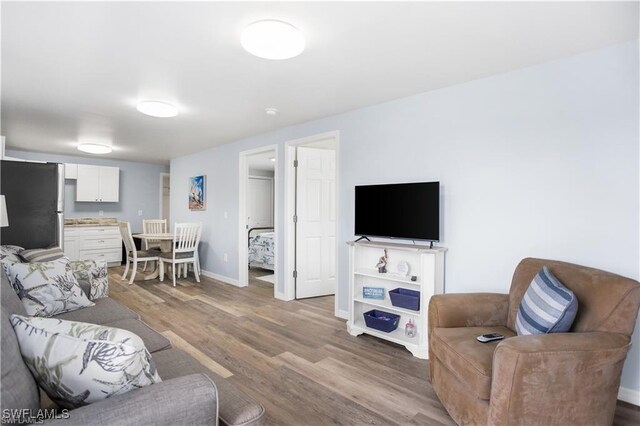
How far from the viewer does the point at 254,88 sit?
2912 mm

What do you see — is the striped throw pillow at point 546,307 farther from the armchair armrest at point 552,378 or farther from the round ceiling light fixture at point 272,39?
the round ceiling light fixture at point 272,39

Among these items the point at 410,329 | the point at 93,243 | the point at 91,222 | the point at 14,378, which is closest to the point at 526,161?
the point at 410,329

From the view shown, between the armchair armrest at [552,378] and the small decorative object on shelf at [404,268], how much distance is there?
4.74 feet

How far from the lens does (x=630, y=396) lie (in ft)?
6.70

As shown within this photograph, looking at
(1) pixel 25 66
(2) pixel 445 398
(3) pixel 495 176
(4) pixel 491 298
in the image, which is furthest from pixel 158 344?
(3) pixel 495 176

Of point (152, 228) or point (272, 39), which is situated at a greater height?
point (272, 39)

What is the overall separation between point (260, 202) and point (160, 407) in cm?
834

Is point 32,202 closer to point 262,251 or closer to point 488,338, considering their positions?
point 262,251

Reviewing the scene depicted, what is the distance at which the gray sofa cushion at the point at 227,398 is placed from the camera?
1.13 metres

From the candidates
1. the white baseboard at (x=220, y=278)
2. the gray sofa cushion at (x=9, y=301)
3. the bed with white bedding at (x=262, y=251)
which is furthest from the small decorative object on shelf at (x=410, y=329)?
the bed with white bedding at (x=262, y=251)

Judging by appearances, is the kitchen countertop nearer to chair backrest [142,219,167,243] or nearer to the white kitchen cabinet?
the white kitchen cabinet

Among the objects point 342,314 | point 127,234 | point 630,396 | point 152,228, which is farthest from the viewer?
point 152,228

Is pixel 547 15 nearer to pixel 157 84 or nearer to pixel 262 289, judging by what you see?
pixel 157 84

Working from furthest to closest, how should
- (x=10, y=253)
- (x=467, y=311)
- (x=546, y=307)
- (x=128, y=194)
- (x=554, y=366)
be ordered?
(x=128, y=194) < (x=10, y=253) < (x=467, y=311) < (x=546, y=307) < (x=554, y=366)
